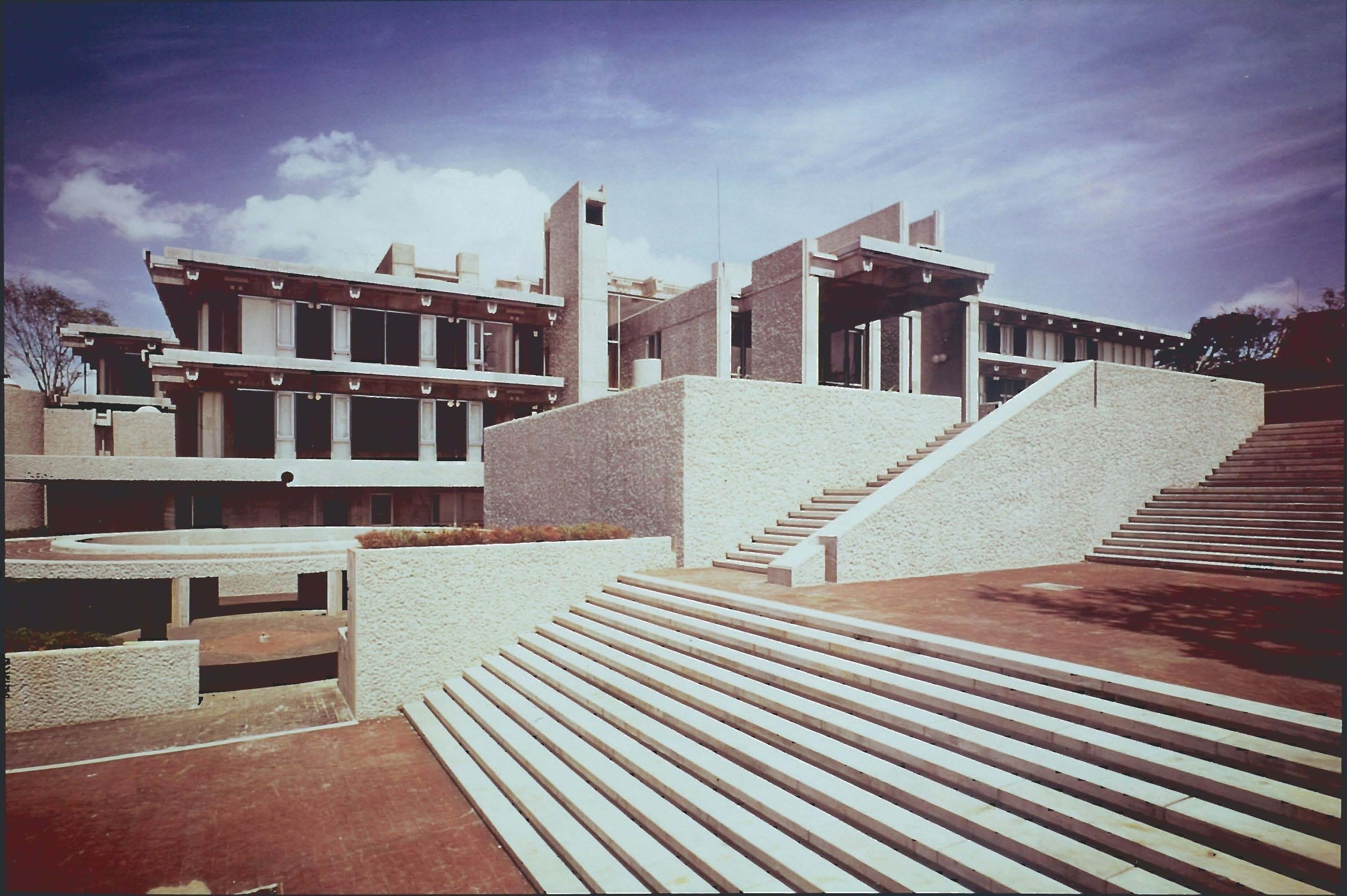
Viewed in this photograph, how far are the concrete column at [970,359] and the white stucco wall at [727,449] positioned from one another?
634 centimetres

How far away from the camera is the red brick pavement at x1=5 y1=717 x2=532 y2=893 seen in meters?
5.82

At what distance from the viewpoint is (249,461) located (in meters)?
22.6

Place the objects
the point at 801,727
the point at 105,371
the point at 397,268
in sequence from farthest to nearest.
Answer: the point at 105,371 → the point at 397,268 → the point at 801,727

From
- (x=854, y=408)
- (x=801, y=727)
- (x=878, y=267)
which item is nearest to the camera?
(x=801, y=727)

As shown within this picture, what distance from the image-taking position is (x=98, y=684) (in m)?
10.5

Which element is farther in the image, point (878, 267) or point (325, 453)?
point (325, 453)

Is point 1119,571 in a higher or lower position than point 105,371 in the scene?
lower

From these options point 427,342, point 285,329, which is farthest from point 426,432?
point 285,329

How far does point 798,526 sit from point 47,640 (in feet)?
41.5

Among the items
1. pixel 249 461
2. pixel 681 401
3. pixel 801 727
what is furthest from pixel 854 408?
pixel 249 461

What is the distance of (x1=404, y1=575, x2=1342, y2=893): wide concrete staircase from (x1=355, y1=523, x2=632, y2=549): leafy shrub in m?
3.76

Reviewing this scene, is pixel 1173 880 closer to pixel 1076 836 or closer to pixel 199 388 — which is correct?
pixel 1076 836

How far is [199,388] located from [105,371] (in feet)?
51.1

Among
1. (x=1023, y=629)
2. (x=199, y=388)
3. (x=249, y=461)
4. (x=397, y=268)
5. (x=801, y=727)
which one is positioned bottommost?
(x=801, y=727)
